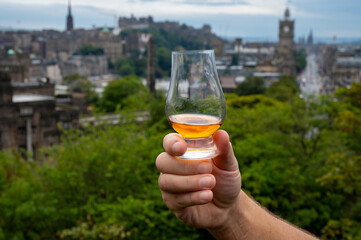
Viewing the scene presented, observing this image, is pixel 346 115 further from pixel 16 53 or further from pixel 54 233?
pixel 16 53

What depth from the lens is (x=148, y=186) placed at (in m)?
9.55

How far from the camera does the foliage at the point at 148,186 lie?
8.18 m

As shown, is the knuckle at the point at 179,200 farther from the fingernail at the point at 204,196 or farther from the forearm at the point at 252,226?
the forearm at the point at 252,226

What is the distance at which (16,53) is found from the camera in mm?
62000

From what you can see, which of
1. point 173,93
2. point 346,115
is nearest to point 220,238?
point 173,93

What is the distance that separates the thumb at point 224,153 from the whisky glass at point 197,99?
1.0 inches

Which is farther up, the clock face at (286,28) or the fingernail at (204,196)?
the clock face at (286,28)

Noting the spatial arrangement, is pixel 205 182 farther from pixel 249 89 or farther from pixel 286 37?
pixel 286 37

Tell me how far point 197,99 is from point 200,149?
201 millimetres

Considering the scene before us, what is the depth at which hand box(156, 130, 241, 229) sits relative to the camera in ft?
5.82

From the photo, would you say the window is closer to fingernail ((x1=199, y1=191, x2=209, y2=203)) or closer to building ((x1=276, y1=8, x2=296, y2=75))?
fingernail ((x1=199, y1=191, x2=209, y2=203))

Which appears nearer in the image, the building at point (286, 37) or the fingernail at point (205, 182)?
the fingernail at point (205, 182)

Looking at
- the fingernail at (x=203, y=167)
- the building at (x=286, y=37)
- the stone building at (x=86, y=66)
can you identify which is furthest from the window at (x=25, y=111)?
the building at (x=286, y=37)

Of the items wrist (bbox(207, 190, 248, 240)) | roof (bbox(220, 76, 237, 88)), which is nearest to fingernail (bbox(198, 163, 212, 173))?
wrist (bbox(207, 190, 248, 240))
